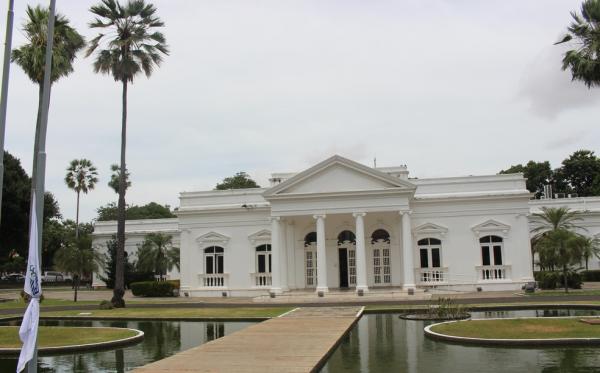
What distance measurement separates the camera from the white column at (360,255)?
31.4m

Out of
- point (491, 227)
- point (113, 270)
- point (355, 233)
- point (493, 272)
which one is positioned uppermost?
point (491, 227)

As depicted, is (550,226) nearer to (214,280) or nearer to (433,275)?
(433,275)

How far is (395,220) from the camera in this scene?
34969 millimetres

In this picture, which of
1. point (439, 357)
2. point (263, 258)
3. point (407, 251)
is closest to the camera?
point (439, 357)

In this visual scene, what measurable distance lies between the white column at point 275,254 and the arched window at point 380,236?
5957 millimetres

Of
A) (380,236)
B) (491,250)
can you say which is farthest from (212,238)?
(491,250)

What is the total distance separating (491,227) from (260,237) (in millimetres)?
13907

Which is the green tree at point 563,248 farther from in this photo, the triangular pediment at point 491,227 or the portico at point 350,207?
the portico at point 350,207

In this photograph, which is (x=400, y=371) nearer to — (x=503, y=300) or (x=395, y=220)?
(x=503, y=300)

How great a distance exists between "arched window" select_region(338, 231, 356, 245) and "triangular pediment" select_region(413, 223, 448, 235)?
3.76 meters

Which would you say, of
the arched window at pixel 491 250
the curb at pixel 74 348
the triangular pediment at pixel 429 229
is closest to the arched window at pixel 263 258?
the triangular pediment at pixel 429 229

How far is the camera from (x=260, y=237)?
36.6 metres

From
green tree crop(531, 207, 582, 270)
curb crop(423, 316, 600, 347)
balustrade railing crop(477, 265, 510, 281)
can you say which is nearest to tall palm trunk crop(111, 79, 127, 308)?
curb crop(423, 316, 600, 347)

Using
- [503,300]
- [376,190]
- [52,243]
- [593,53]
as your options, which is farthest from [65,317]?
[52,243]
